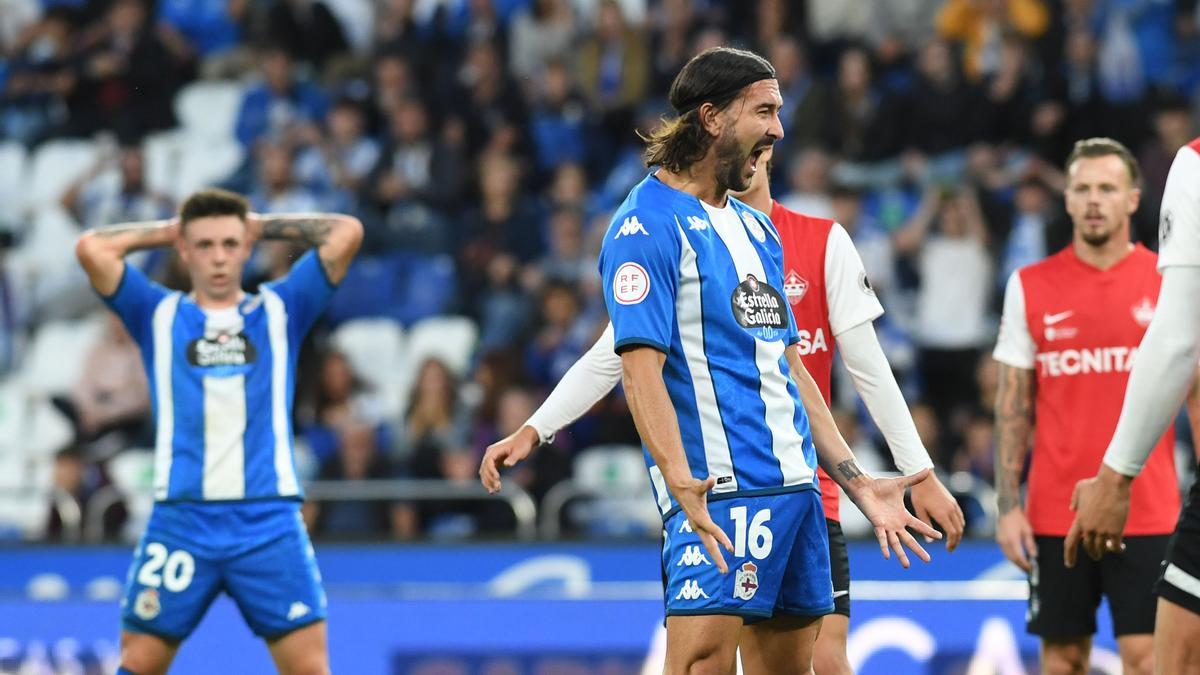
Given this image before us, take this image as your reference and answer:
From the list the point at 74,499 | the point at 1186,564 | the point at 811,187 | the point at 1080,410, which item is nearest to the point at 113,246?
the point at 1080,410

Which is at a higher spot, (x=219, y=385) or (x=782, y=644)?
(x=219, y=385)

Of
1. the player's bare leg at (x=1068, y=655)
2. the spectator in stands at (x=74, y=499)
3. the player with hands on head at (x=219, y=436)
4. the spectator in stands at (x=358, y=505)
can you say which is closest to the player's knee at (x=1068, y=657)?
the player's bare leg at (x=1068, y=655)

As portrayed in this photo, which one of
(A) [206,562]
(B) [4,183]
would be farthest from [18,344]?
(A) [206,562]

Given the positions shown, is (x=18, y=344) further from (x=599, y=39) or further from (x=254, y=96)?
(x=599, y=39)

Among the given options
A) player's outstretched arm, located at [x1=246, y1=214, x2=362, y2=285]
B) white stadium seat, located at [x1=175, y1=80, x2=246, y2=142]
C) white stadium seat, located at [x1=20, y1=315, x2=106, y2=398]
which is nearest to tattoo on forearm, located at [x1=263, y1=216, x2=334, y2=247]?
player's outstretched arm, located at [x1=246, y1=214, x2=362, y2=285]

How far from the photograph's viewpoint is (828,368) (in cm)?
612

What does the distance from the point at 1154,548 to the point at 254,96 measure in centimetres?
1064

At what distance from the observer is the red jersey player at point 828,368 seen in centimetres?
542

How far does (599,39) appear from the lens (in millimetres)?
14969

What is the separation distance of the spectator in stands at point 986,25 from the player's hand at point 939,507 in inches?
349

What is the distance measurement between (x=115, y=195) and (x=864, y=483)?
1071 centimetres

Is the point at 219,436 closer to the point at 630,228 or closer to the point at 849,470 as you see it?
the point at 630,228

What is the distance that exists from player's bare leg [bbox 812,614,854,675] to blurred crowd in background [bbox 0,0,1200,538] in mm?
5360

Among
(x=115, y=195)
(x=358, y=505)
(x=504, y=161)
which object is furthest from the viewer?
(x=115, y=195)
